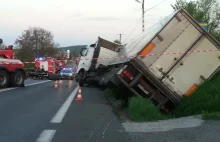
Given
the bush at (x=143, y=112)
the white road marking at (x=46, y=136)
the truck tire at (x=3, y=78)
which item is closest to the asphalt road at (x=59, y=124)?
the white road marking at (x=46, y=136)

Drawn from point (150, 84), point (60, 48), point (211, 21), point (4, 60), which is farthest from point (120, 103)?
point (60, 48)

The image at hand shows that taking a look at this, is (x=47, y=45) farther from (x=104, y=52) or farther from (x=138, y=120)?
(x=138, y=120)

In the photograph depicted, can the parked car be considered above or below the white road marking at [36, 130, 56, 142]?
above

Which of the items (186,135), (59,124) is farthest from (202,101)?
(59,124)

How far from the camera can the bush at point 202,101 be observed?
1029 cm

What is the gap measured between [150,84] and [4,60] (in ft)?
40.2

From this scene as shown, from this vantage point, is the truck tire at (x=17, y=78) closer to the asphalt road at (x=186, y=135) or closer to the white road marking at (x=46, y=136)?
the white road marking at (x=46, y=136)

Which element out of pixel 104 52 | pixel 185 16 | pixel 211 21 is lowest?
pixel 185 16

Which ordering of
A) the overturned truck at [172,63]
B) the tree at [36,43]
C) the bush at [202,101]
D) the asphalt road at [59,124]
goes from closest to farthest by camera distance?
1. the asphalt road at [59,124]
2. the bush at [202,101]
3. the overturned truck at [172,63]
4. the tree at [36,43]

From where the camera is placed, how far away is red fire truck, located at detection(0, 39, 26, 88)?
21750 mm

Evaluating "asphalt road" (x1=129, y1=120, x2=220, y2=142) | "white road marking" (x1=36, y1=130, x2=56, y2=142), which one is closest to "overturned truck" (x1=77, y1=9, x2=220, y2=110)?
"asphalt road" (x1=129, y1=120, x2=220, y2=142)

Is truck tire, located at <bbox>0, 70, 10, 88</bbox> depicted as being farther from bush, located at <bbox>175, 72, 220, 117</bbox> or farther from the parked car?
the parked car

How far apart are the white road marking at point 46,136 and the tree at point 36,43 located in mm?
98702

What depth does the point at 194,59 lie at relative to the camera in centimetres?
1193
